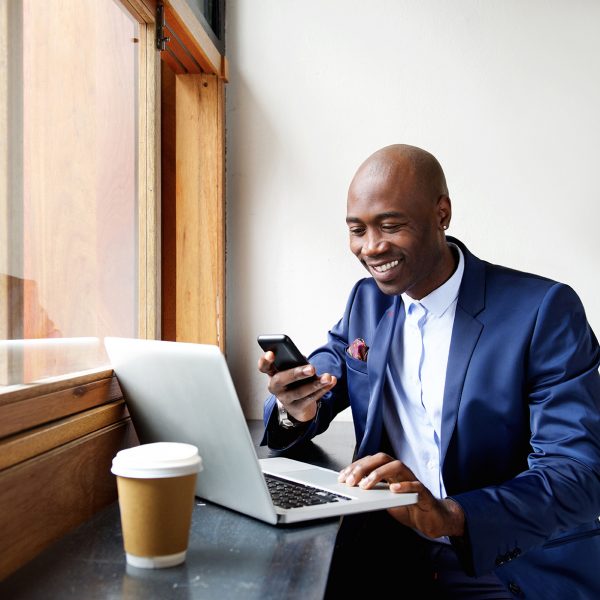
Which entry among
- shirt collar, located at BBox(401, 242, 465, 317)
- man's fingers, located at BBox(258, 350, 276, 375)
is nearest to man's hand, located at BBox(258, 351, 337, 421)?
man's fingers, located at BBox(258, 350, 276, 375)

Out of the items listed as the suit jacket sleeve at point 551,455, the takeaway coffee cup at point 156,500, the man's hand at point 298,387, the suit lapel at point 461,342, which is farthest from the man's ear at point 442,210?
the takeaway coffee cup at point 156,500

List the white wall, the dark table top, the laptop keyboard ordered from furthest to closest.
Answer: the white wall → the laptop keyboard → the dark table top

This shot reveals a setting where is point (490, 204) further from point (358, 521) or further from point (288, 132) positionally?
point (358, 521)

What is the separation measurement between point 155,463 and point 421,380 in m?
0.88

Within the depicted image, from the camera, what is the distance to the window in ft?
3.72

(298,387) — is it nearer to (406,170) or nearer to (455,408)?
(455,408)

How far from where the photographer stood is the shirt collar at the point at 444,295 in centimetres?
162

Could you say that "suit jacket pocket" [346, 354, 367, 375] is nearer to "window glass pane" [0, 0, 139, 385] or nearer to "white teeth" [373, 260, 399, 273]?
"white teeth" [373, 260, 399, 273]

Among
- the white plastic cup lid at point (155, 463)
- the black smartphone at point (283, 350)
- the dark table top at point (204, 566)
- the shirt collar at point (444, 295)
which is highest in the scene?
the shirt collar at point (444, 295)

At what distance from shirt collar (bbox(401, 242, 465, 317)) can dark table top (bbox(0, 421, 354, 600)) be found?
679 millimetres

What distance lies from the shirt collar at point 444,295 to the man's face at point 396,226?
50 millimetres

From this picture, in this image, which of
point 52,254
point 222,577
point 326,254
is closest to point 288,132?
point 326,254

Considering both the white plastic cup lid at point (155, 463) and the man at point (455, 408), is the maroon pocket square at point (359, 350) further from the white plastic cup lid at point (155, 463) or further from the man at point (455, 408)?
the white plastic cup lid at point (155, 463)

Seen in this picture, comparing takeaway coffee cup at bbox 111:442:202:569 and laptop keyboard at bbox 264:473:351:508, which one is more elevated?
takeaway coffee cup at bbox 111:442:202:569
